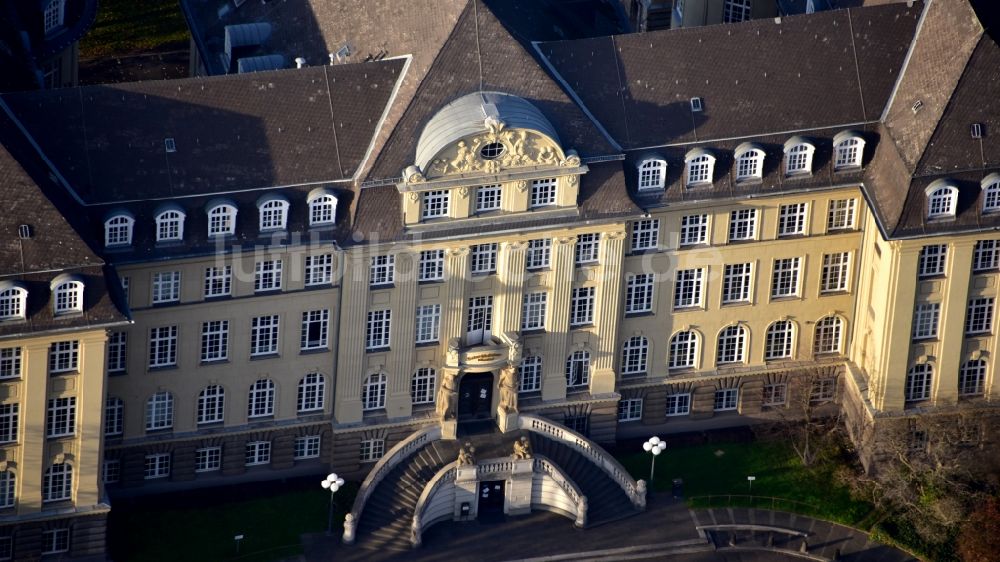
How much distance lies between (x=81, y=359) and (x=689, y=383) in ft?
138

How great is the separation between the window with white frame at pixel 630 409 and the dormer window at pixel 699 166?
53.4ft

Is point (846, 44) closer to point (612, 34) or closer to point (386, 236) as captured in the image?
point (612, 34)

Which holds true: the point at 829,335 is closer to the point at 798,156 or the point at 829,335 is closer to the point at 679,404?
the point at 679,404

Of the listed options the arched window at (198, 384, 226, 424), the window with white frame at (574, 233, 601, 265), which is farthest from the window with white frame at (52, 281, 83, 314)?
the window with white frame at (574, 233, 601, 265)

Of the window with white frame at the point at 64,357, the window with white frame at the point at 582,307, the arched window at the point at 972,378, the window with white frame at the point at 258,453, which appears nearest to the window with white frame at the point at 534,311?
the window with white frame at the point at 582,307

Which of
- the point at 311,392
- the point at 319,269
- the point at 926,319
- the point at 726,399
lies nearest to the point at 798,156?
the point at 926,319

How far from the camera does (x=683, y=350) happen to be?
184875mm

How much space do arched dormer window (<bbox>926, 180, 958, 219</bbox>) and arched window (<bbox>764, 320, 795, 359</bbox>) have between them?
13.5m

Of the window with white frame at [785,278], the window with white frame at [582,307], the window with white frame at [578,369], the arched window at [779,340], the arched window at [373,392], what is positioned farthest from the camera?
the arched window at [779,340]

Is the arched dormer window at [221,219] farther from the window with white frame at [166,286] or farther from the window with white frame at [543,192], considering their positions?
the window with white frame at [543,192]

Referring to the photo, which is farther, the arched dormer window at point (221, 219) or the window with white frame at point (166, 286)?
the window with white frame at point (166, 286)

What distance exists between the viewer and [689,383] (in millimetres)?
185875

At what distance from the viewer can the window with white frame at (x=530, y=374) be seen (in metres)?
180

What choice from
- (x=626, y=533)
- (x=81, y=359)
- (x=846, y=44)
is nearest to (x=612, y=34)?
(x=846, y=44)
